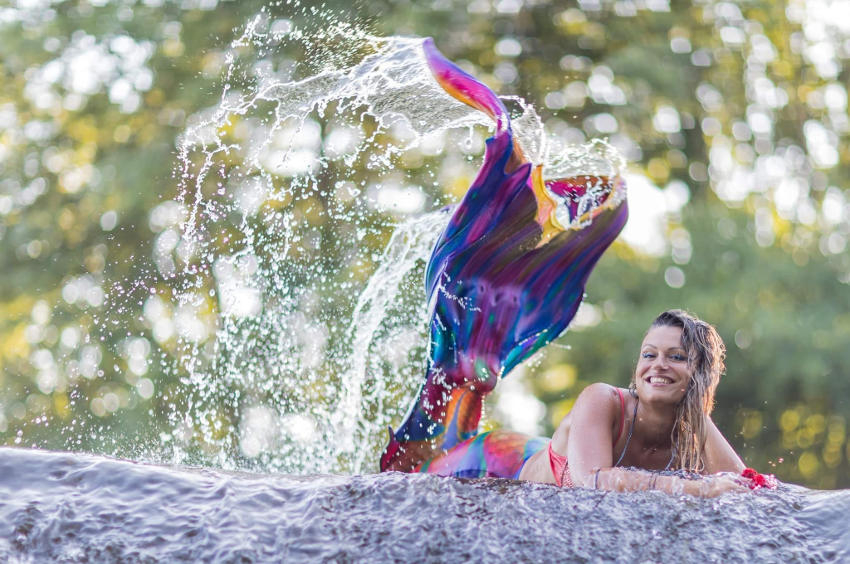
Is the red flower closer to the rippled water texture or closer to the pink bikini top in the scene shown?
the rippled water texture

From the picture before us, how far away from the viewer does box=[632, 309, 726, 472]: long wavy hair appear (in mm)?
3803

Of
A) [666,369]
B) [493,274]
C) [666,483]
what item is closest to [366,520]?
[666,483]

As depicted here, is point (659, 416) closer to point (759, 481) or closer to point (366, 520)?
point (759, 481)

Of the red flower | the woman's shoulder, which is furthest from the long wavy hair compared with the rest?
the red flower

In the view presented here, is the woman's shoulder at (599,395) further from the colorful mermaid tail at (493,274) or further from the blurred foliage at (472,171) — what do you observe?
the blurred foliage at (472,171)

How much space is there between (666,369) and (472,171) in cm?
629

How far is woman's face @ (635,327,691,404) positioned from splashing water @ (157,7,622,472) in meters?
4.53

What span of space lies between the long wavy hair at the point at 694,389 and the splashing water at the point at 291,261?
→ 452 centimetres

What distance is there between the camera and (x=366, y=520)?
2.63 meters

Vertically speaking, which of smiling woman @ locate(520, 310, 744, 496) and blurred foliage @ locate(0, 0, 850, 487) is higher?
smiling woman @ locate(520, 310, 744, 496)

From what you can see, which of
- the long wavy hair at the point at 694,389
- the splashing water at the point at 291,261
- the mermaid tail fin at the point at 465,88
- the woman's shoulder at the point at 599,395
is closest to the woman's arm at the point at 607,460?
the woman's shoulder at the point at 599,395

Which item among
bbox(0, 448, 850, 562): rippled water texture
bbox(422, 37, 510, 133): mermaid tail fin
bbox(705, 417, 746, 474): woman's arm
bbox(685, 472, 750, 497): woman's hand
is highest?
bbox(422, 37, 510, 133): mermaid tail fin

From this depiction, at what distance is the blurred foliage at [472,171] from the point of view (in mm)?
9109

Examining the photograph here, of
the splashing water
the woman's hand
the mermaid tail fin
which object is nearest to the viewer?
the woman's hand
